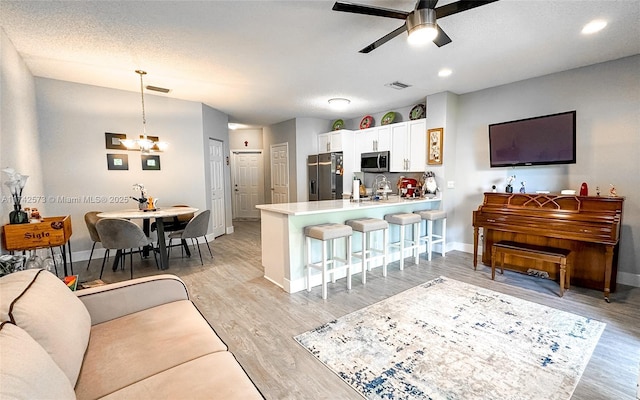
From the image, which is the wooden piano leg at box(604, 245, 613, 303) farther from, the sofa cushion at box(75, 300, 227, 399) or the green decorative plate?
the green decorative plate

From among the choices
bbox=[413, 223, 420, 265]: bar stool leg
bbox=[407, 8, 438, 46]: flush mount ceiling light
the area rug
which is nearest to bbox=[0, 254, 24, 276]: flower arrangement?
the area rug

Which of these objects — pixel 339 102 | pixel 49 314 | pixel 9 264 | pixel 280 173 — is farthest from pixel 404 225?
pixel 280 173

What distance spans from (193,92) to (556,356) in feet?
17.7

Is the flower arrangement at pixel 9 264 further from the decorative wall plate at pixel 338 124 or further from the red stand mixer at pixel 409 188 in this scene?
the decorative wall plate at pixel 338 124

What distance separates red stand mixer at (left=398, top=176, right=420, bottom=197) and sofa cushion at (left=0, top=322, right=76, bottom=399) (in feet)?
15.1

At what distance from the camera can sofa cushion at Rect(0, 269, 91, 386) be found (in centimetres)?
103

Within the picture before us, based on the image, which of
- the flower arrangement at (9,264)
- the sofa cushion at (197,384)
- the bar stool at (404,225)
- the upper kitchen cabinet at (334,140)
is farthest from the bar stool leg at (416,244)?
the flower arrangement at (9,264)

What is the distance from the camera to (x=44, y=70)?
368 cm

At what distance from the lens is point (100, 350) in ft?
4.32

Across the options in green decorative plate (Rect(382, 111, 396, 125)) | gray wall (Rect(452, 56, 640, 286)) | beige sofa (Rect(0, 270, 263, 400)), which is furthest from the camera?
green decorative plate (Rect(382, 111, 396, 125))

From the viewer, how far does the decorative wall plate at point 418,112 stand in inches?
203

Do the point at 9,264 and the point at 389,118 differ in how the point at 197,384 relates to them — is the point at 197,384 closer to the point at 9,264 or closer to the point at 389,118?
the point at 9,264

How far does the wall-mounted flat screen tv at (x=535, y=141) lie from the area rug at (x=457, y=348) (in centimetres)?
198

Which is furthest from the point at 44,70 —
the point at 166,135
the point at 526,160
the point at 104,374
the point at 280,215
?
the point at 526,160
